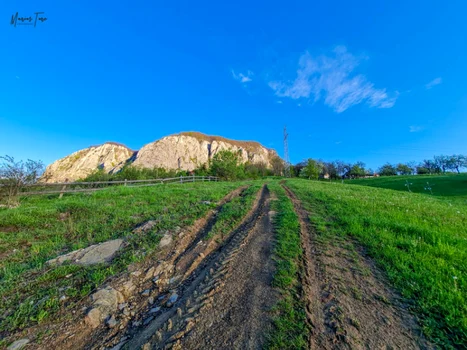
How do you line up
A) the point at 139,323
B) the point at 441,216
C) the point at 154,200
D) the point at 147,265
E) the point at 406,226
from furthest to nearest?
the point at 154,200
the point at 441,216
the point at 406,226
the point at 147,265
the point at 139,323

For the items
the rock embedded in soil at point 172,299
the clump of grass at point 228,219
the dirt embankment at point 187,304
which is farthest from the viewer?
the clump of grass at point 228,219

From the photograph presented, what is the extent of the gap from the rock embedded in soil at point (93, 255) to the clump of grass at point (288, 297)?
146 inches

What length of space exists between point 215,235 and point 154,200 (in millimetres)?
5587

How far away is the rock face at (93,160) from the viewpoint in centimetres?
6438

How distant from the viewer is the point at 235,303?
98.8 inches

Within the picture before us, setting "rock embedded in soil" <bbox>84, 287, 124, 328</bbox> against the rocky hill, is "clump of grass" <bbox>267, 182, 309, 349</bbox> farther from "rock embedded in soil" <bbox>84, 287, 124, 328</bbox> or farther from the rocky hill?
the rocky hill

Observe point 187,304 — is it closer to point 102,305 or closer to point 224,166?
point 102,305

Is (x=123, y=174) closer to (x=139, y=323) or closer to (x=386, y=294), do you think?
(x=139, y=323)

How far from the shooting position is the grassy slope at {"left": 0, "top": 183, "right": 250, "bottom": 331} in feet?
9.21

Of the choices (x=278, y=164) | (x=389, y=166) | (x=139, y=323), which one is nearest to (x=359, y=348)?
(x=139, y=323)

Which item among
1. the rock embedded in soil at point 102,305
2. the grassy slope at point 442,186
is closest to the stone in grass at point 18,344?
the rock embedded in soil at point 102,305

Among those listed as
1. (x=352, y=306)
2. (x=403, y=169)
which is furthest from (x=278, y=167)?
(x=352, y=306)

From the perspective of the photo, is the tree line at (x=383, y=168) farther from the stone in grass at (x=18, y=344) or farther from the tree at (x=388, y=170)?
the stone in grass at (x=18, y=344)

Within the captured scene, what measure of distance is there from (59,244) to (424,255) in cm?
857
